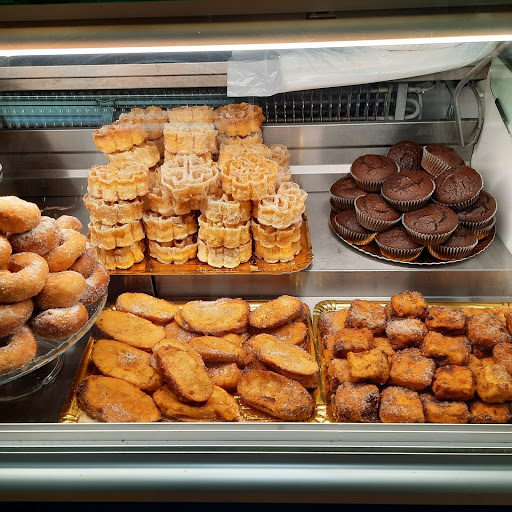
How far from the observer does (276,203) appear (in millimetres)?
2596

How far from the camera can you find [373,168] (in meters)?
2.92

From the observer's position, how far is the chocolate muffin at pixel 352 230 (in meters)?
2.80

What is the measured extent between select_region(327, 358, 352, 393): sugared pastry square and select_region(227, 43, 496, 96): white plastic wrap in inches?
53.7

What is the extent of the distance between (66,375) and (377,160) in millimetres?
1966

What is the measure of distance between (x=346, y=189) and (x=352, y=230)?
295mm

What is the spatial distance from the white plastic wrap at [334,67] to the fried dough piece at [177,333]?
118 cm

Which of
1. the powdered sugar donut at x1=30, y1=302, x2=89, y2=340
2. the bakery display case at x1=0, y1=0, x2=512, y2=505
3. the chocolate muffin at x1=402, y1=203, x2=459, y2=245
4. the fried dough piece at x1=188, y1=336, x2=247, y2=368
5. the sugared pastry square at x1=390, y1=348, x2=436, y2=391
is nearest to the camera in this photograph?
the bakery display case at x1=0, y1=0, x2=512, y2=505

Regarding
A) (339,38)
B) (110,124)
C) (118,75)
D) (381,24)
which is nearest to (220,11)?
(339,38)

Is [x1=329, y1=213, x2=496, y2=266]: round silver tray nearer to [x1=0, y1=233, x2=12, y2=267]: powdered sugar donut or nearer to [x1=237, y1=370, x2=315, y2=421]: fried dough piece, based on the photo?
[x1=237, y1=370, x2=315, y2=421]: fried dough piece

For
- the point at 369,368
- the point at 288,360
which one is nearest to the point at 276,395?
the point at 288,360

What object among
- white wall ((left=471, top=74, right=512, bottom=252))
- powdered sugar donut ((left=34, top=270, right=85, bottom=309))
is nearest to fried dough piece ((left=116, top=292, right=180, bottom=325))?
powdered sugar donut ((left=34, top=270, right=85, bottom=309))

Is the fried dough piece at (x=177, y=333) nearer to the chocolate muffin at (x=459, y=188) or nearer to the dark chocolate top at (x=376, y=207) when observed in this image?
the dark chocolate top at (x=376, y=207)

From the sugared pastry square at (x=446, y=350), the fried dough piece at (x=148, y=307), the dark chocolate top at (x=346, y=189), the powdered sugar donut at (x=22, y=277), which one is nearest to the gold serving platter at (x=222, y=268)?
the fried dough piece at (x=148, y=307)

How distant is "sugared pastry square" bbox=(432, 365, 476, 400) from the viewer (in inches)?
79.7
